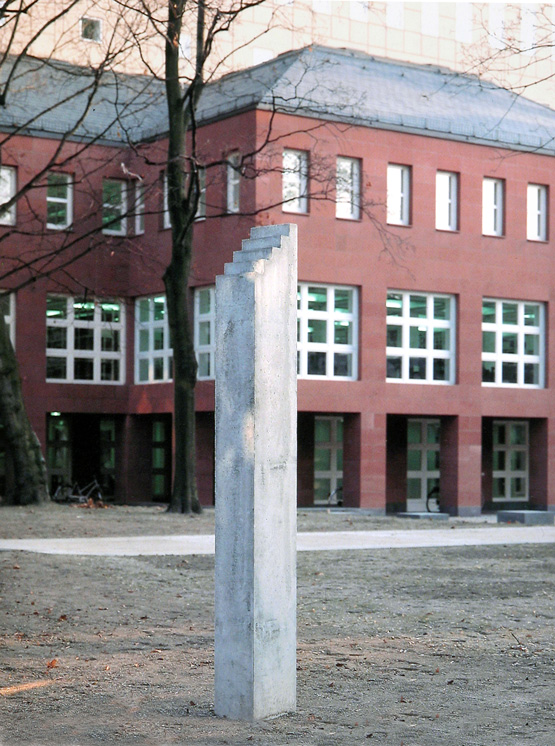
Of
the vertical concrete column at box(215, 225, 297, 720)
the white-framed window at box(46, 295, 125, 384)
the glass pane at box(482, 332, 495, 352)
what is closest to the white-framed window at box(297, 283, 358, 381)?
the glass pane at box(482, 332, 495, 352)

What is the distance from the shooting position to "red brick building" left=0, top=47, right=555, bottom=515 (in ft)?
115

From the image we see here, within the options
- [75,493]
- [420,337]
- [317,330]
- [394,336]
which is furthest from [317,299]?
[75,493]

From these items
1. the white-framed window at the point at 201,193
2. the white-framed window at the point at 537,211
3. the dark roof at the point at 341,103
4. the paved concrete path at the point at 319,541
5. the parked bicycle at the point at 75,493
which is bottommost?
the parked bicycle at the point at 75,493

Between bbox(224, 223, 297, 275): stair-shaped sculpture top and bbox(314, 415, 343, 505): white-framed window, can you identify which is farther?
bbox(314, 415, 343, 505): white-framed window

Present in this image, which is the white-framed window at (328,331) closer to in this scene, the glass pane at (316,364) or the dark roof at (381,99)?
the glass pane at (316,364)

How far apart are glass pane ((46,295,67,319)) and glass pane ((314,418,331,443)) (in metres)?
7.91

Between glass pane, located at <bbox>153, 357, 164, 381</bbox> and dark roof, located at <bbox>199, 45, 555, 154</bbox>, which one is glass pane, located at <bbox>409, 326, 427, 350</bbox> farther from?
glass pane, located at <bbox>153, 357, 164, 381</bbox>

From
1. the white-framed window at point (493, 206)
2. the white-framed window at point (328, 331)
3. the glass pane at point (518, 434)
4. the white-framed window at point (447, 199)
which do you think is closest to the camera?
the white-framed window at point (328, 331)

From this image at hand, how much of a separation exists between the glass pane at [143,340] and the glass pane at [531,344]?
36.6 ft

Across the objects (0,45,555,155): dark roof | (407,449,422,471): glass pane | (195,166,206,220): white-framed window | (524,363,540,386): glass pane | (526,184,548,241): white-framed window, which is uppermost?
(0,45,555,155): dark roof

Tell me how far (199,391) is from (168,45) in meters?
12.8

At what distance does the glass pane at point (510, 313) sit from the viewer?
127 ft

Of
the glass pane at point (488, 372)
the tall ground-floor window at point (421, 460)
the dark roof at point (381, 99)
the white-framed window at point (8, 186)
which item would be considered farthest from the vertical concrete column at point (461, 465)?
the white-framed window at point (8, 186)

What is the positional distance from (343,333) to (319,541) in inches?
662
